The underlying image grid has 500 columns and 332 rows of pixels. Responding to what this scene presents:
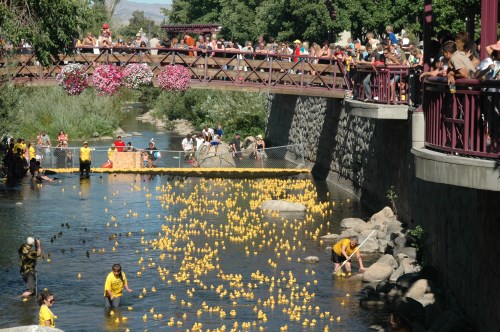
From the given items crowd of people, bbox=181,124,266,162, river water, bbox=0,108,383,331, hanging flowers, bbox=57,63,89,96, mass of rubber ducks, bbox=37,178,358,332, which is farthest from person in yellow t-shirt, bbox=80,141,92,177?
crowd of people, bbox=181,124,266,162

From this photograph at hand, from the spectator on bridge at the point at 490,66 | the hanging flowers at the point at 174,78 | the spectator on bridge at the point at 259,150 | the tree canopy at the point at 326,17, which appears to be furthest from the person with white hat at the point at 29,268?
the spectator on bridge at the point at 259,150

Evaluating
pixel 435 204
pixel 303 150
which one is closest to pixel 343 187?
pixel 303 150

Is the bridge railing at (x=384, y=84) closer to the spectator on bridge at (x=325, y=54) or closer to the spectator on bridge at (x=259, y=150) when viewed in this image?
the spectator on bridge at (x=325, y=54)

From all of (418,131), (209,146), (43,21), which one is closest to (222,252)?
(43,21)

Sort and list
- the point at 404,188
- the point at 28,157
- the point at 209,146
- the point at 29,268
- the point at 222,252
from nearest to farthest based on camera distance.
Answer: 1. the point at 29,268
2. the point at 222,252
3. the point at 404,188
4. the point at 28,157
5. the point at 209,146

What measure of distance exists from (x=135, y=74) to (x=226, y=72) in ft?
15.1

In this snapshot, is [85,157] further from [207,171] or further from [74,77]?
[207,171]

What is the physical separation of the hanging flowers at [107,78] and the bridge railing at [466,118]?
2421 centimetres

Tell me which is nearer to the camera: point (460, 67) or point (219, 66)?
point (460, 67)

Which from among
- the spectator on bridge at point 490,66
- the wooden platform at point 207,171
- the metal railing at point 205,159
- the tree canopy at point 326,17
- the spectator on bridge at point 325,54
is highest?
the tree canopy at point 326,17

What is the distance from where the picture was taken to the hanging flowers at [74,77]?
4049cm

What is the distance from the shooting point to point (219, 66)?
144ft

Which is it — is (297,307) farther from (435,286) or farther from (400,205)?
(400,205)

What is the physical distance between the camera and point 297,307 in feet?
77.5
